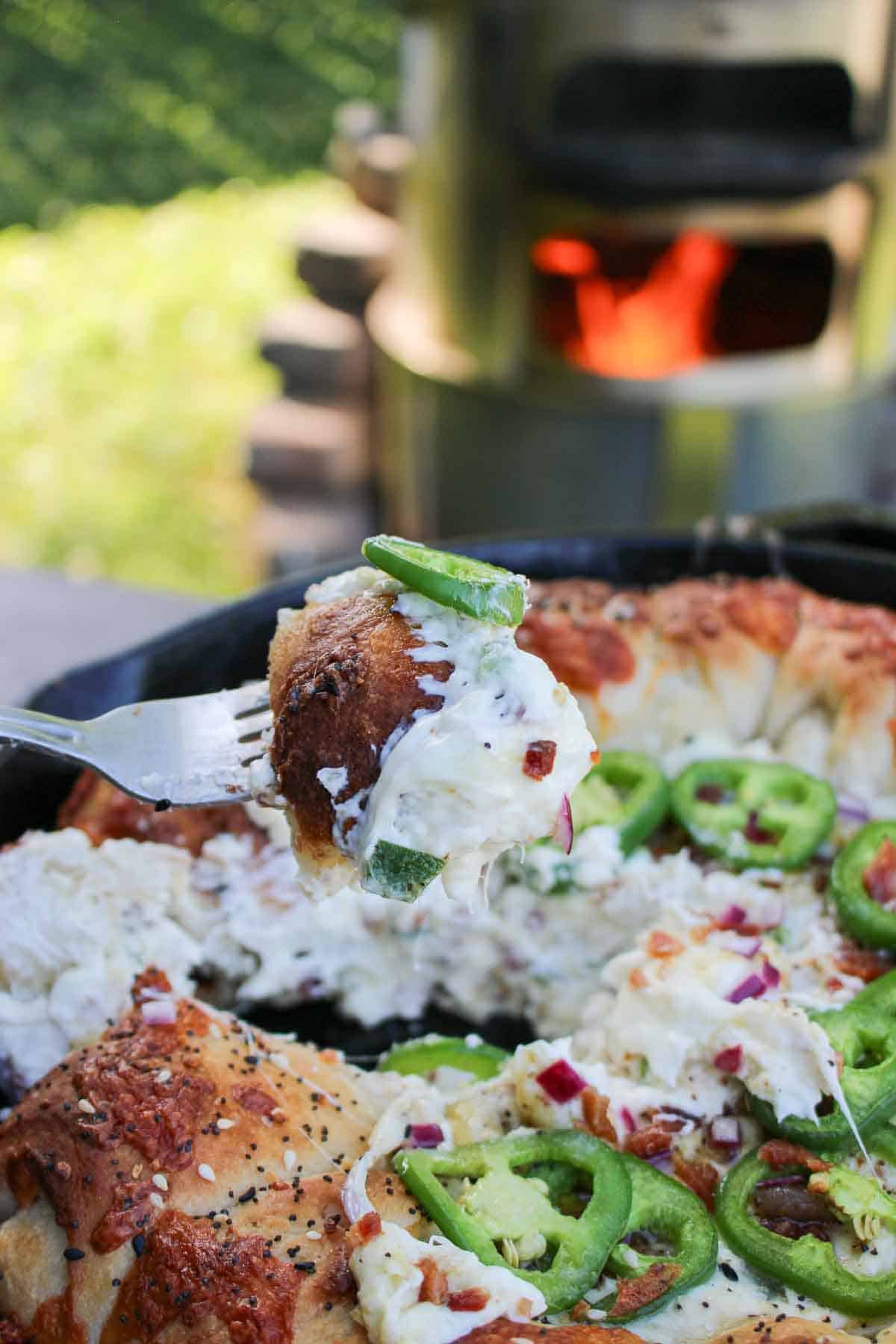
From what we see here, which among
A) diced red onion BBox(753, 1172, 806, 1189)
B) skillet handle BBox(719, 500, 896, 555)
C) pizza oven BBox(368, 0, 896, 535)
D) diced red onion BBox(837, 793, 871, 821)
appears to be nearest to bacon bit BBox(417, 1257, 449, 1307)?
diced red onion BBox(753, 1172, 806, 1189)

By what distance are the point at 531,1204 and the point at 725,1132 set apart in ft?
1.23

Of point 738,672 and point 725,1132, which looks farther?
point 738,672

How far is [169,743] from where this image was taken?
2.20m

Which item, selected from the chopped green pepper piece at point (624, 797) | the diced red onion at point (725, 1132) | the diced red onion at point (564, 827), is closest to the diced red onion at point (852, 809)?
the chopped green pepper piece at point (624, 797)

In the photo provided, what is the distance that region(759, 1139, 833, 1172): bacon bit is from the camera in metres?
2.17

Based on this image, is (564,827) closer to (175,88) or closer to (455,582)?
(455,582)

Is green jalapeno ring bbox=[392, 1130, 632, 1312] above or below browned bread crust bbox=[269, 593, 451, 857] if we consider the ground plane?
below

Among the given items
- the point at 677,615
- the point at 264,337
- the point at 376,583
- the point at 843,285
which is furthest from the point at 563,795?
the point at 264,337

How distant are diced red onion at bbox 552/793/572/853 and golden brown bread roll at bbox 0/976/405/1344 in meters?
0.58

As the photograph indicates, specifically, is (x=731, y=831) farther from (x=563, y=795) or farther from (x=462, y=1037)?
(x=563, y=795)

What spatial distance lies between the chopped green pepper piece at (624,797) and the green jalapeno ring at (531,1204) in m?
0.76

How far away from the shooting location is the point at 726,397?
17.9 ft

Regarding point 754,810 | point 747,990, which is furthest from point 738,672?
point 747,990

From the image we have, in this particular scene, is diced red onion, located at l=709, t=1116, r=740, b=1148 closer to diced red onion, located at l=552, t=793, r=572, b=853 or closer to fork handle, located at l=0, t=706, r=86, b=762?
diced red onion, located at l=552, t=793, r=572, b=853
